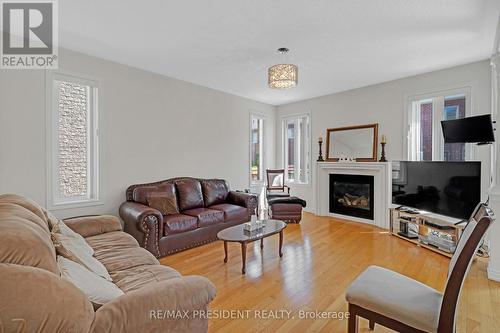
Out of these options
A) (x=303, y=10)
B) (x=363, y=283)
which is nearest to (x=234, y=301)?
(x=363, y=283)

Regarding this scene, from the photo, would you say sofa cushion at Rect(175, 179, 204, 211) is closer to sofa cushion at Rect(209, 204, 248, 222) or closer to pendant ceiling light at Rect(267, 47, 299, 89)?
sofa cushion at Rect(209, 204, 248, 222)

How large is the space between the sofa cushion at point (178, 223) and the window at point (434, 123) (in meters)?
3.81

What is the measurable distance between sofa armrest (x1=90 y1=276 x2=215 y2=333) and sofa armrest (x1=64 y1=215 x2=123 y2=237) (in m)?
1.80

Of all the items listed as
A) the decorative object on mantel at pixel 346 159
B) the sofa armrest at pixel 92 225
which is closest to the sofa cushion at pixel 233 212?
the sofa armrest at pixel 92 225

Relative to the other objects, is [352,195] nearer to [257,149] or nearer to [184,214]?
[257,149]

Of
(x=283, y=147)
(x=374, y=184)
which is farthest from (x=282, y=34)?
(x=283, y=147)

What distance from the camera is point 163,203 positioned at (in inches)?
154

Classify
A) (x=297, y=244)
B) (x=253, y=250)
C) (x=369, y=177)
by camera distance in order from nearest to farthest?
(x=253, y=250) → (x=297, y=244) → (x=369, y=177)

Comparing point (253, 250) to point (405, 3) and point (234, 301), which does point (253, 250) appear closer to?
point (234, 301)

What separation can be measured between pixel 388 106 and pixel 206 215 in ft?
12.4

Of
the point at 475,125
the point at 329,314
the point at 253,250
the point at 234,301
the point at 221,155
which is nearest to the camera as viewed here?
the point at 329,314

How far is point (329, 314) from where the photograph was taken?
7.18 feet

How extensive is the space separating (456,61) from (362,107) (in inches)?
63.6

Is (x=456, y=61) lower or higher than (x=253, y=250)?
higher
